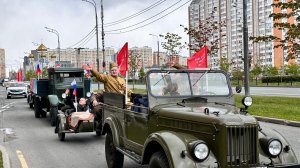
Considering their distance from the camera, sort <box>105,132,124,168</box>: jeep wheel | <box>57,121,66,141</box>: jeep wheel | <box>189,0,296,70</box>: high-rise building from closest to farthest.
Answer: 1. <box>105,132,124,168</box>: jeep wheel
2. <box>57,121,66,141</box>: jeep wheel
3. <box>189,0,296,70</box>: high-rise building

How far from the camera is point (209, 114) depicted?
532cm

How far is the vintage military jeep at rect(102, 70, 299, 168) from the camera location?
503 cm

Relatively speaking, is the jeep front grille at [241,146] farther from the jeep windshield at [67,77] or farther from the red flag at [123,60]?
the jeep windshield at [67,77]

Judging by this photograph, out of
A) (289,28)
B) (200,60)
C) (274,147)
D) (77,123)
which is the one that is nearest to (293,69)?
(289,28)

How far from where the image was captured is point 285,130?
13.1 metres

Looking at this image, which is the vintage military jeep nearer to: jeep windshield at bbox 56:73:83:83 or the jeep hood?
the jeep hood

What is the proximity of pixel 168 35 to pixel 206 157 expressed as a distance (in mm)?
35456

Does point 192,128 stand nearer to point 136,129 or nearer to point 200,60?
point 136,129

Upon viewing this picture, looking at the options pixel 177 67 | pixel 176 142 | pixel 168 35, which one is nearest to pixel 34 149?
pixel 177 67

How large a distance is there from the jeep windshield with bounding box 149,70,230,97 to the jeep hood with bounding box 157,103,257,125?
0.36 meters

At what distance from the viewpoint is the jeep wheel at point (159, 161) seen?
5.31m

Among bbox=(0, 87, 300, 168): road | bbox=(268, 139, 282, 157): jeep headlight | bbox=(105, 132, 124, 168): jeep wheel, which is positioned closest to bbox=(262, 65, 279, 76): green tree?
bbox=(0, 87, 300, 168): road

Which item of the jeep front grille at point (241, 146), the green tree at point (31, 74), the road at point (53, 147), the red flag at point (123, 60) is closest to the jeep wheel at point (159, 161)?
the jeep front grille at point (241, 146)

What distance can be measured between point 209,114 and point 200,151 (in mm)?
534
